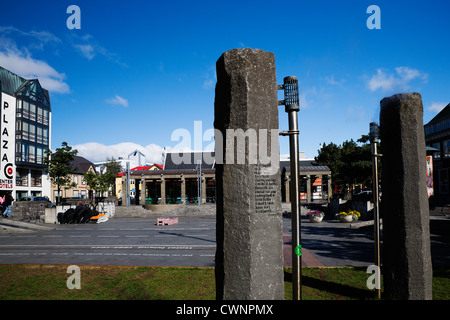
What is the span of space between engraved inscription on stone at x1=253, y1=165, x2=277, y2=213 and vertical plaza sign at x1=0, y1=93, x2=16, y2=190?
144ft

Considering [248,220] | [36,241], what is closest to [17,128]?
[36,241]

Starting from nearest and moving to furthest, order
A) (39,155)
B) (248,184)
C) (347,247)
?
1. (248,184)
2. (347,247)
3. (39,155)

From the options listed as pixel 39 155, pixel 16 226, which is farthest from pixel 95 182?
pixel 16 226

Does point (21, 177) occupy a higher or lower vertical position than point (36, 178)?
higher

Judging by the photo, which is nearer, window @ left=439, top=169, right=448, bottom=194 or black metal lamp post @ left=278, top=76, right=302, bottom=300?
black metal lamp post @ left=278, top=76, right=302, bottom=300

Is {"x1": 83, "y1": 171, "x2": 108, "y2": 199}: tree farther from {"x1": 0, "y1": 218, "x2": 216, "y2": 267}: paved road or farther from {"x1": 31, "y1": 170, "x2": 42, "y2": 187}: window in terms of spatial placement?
{"x1": 0, "y1": 218, "x2": 216, "y2": 267}: paved road

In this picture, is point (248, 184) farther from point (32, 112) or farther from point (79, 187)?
point (79, 187)

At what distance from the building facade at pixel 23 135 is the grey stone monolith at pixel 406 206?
4458 centimetres

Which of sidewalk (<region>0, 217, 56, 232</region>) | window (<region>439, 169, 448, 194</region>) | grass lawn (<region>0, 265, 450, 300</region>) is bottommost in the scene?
sidewalk (<region>0, 217, 56, 232</region>)

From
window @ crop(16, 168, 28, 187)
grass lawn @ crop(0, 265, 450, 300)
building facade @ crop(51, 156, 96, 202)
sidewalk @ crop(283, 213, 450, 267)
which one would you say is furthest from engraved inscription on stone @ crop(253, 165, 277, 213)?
building facade @ crop(51, 156, 96, 202)

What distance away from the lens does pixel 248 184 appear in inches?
180

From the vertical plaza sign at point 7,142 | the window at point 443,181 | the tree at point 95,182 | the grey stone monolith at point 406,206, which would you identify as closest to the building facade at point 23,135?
the vertical plaza sign at point 7,142

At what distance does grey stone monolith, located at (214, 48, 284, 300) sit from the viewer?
4.48 m

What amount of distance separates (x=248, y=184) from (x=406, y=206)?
3704 mm
